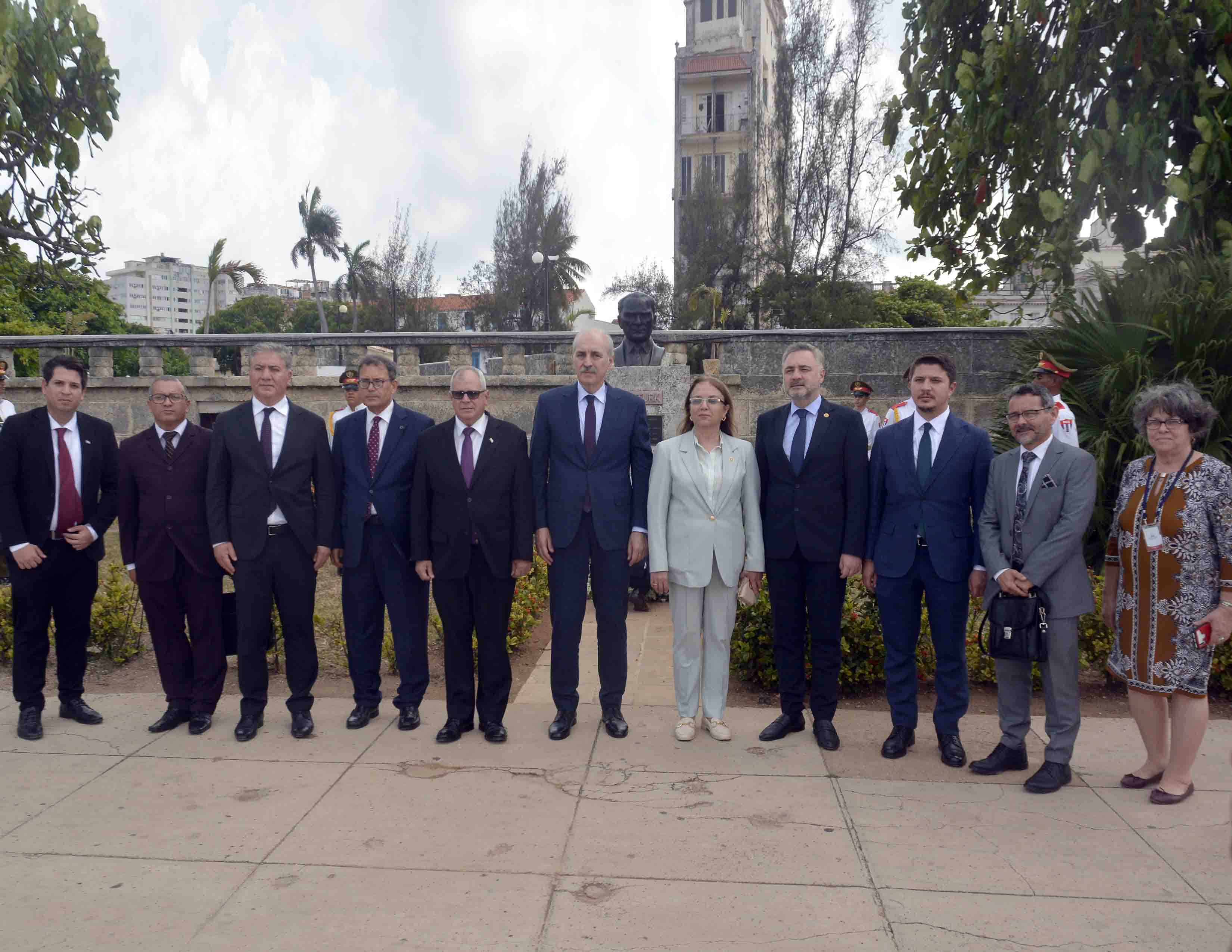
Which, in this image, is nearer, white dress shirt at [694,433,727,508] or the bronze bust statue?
white dress shirt at [694,433,727,508]

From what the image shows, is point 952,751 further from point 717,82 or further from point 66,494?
point 717,82

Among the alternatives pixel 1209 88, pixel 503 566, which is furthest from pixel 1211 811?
pixel 1209 88

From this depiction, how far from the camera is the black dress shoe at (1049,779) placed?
4.18 meters

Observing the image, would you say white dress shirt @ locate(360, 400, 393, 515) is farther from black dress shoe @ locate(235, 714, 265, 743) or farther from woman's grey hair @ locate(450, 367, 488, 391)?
black dress shoe @ locate(235, 714, 265, 743)

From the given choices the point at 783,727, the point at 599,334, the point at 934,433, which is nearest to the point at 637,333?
the point at 599,334

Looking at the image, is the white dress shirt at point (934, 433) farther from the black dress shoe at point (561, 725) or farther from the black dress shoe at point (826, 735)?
the black dress shoe at point (561, 725)

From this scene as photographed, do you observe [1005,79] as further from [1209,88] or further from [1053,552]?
[1053,552]

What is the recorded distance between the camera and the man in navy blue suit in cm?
449

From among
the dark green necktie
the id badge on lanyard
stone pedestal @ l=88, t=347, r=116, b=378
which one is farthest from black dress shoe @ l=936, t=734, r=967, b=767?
stone pedestal @ l=88, t=347, r=116, b=378

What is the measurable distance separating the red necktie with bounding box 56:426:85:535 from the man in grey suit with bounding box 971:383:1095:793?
4710 millimetres

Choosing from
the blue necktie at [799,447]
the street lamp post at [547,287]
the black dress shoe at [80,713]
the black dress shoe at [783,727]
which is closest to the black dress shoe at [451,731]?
the black dress shoe at [783,727]

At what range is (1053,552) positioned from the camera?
4168 mm

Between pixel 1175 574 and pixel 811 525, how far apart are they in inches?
62.1

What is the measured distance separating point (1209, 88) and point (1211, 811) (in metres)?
5.21
